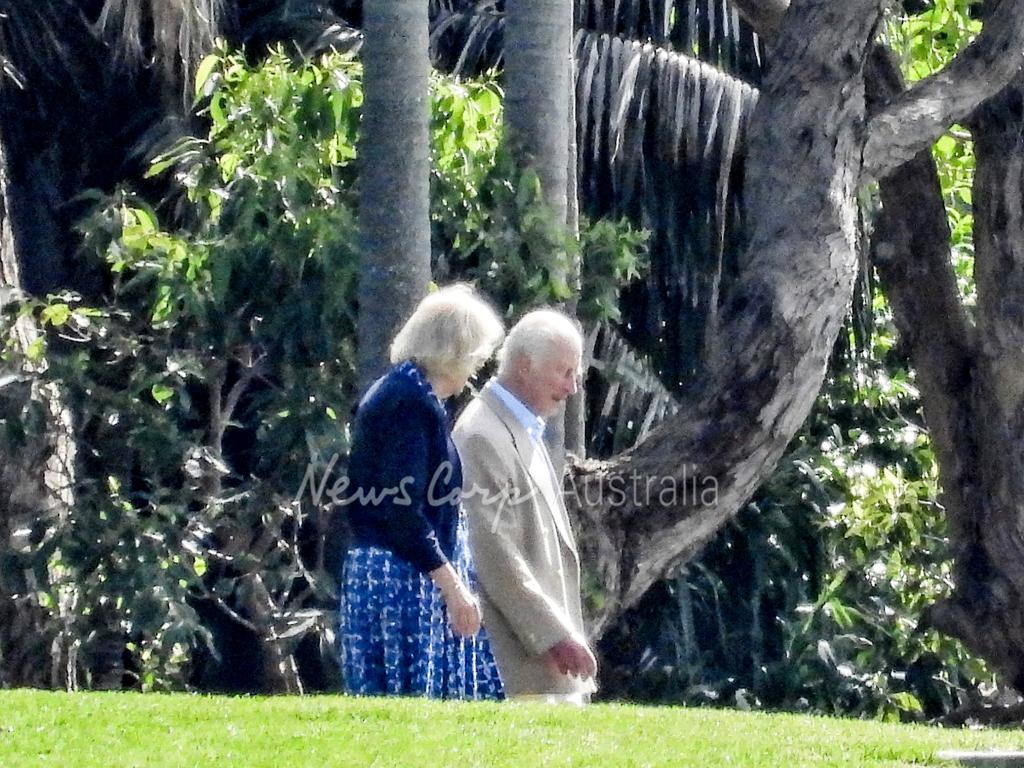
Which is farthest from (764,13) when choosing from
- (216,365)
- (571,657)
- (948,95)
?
(571,657)

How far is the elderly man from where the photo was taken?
5234 millimetres

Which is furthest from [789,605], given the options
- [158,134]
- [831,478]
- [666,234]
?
[158,134]

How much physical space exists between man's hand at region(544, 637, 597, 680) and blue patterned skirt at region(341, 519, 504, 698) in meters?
0.20

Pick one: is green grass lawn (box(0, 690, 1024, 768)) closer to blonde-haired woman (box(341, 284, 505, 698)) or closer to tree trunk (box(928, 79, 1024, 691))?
blonde-haired woman (box(341, 284, 505, 698))

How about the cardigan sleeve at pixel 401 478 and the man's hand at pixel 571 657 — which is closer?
the cardigan sleeve at pixel 401 478

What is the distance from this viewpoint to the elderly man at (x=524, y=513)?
5.23 m

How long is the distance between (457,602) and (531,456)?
552 millimetres

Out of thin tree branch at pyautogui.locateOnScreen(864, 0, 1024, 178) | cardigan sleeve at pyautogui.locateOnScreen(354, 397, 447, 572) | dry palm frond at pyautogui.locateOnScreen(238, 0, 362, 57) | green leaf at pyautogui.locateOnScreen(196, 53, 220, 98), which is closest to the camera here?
cardigan sleeve at pyautogui.locateOnScreen(354, 397, 447, 572)

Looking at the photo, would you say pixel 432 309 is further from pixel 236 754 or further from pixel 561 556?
pixel 236 754

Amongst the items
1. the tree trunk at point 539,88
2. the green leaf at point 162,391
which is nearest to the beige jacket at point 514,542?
the tree trunk at point 539,88

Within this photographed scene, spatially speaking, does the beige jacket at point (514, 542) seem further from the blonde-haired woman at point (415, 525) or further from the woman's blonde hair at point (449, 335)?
the woman's blonde hair at point (449, 335)

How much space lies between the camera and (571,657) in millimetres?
5230

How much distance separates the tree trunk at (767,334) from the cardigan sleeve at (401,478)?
184 cm

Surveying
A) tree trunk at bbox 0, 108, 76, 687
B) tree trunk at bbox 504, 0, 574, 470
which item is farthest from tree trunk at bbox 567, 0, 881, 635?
tree trunk at bbox 0, 108, 76, 687
